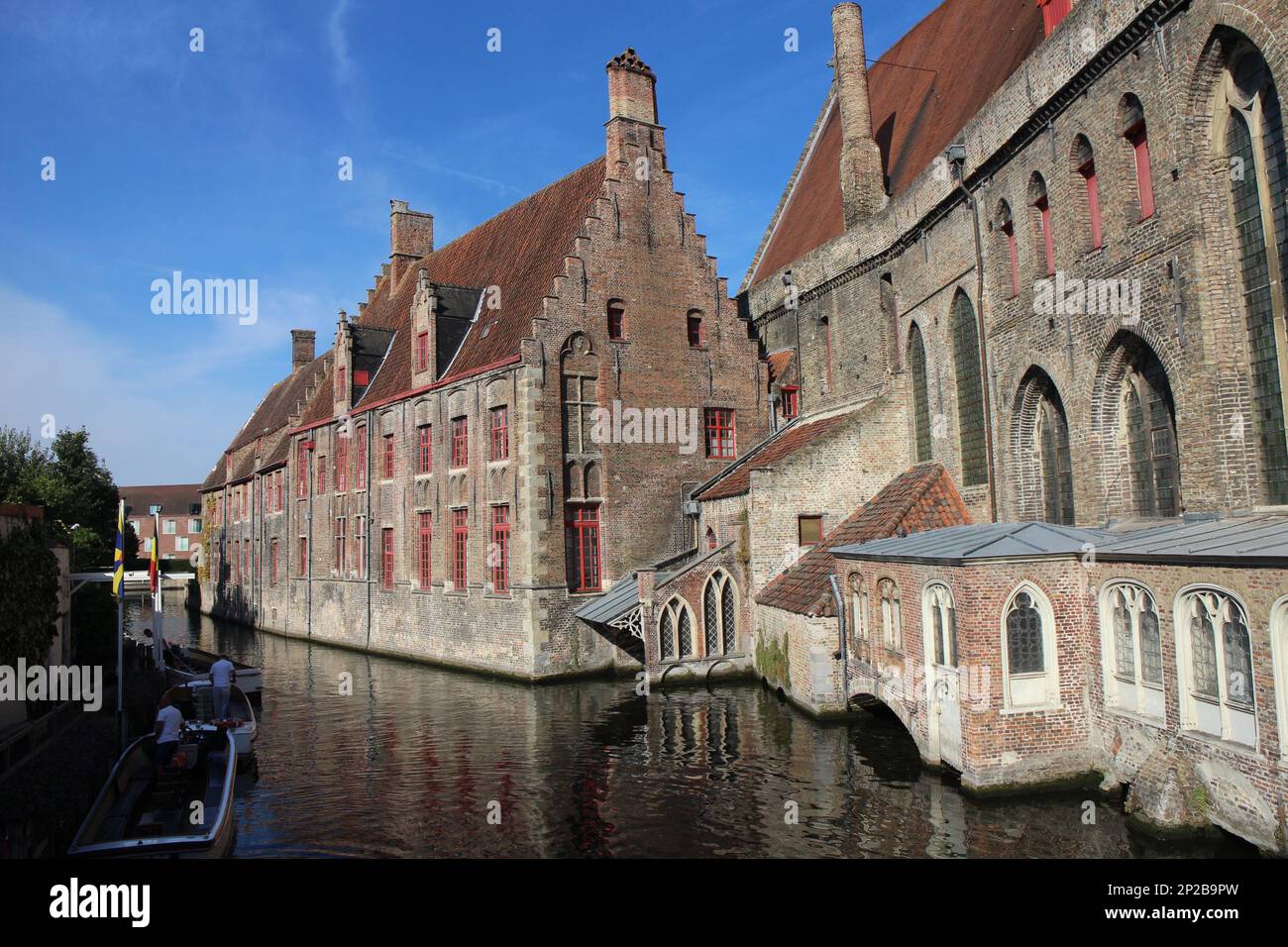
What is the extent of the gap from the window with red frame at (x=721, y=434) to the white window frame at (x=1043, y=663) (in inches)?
573

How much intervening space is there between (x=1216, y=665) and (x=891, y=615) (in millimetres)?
4965

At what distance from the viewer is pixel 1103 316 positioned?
12.2 m

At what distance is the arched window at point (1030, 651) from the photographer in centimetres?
1042

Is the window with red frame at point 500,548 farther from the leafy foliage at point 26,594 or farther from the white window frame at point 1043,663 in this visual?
the white window frame at point 1043,663

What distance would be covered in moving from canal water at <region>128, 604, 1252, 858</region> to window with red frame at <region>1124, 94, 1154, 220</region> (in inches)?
Answer: 285

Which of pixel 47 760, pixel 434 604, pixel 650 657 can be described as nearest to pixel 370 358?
pixel 434 604

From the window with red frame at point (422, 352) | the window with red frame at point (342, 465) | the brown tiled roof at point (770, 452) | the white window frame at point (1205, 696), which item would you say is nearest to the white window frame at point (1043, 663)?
the white window frame at point (1205, 696)

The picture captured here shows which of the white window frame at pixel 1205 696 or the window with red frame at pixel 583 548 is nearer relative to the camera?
the white window frame at pixel 1205 696

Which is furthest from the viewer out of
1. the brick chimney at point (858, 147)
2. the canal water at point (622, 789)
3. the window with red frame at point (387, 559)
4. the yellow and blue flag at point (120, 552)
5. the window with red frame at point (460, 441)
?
the window with red frame at point (387, 559)

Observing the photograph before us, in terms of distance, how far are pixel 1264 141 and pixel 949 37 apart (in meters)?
14.9

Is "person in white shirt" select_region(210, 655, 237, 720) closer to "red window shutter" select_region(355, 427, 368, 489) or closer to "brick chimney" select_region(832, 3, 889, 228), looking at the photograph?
"red window shutter" select_region(355, 427, 368, 489)

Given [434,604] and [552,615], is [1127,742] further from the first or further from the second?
[434,604]

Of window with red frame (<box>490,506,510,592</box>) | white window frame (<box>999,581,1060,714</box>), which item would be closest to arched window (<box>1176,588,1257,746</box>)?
white window frame (<box>999,581,1060,714</box>)

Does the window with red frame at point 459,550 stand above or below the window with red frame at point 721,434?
below
